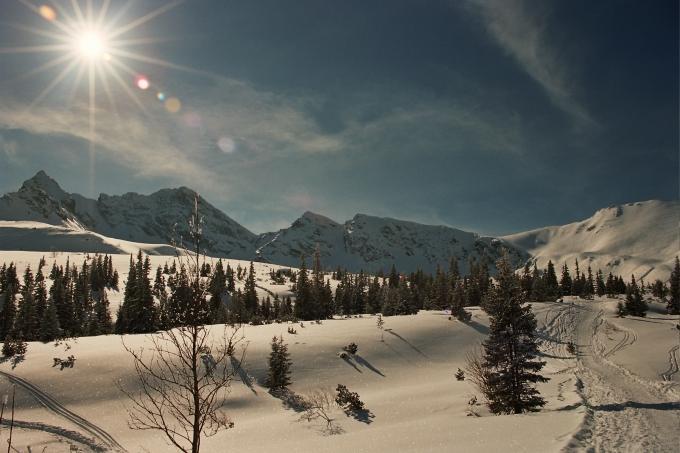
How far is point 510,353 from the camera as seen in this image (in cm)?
1992

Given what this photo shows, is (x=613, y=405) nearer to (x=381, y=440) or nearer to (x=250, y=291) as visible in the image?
(x=381, y=440)

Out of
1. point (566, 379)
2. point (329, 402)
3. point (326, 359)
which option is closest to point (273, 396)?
point (329, 402)

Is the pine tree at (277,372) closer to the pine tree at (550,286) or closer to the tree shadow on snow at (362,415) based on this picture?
the tree shadow on snow at (362,415)

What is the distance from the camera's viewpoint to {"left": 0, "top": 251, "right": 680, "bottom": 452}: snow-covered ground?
14.5 m

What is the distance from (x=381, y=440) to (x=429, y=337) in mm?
29836


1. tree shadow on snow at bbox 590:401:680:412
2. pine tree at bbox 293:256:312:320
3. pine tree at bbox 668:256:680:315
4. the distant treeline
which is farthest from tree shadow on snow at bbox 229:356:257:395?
pine tree at bbox 668:256:680:315

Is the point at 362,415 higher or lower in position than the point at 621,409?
lower

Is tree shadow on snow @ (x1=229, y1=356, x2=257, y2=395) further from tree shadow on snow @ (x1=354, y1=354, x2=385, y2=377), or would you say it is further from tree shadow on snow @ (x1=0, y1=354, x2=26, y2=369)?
tree shadow on snow @ (x1=0, y1=354, x2=26, y2=369)

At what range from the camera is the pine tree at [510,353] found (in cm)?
1930

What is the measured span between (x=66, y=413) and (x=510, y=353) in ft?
77.2

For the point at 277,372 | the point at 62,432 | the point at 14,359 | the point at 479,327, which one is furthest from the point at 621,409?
the point at 14,359

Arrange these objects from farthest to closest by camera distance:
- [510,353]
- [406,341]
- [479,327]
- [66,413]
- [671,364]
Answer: [479,327], [406,341], [671,364], [66,413], [510,353]

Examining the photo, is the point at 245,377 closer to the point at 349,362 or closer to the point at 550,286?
the point at 349,362

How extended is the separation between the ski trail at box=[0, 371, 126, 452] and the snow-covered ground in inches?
3.4
